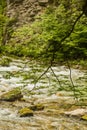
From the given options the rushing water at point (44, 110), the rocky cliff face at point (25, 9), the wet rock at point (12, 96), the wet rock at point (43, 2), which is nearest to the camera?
the rushing water at point (44, 110)

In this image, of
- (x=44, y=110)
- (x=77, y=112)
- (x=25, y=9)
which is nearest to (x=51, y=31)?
(x=44, y=110)

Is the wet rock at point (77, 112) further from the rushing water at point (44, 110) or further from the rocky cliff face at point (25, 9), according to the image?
the rocky cliff face at point (25, 9)

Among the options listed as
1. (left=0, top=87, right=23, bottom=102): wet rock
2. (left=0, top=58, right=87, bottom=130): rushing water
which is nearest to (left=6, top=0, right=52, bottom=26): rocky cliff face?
(left=0, top=58, right=87, bottom=130): rushing water

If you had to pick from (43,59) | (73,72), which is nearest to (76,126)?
(43,59)

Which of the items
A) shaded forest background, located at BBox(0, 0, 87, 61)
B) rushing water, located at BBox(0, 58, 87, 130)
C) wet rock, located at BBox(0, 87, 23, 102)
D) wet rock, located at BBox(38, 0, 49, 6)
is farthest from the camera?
wet rock, located at BBox(38, 0, 49, 6)

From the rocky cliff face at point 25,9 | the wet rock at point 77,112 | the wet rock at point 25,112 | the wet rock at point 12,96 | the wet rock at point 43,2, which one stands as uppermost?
the wet rock at point 25,112

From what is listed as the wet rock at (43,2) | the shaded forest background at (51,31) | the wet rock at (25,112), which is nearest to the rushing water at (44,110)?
the wet rock at (25,112)

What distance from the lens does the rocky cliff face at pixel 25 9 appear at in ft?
114

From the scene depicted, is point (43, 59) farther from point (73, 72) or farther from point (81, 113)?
point (73, 72)

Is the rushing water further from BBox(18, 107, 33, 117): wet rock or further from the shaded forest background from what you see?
the shaded forest background

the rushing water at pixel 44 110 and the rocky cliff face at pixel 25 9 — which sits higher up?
the rushing water at pixel 44 110

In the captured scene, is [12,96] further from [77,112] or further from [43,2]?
[43,2]

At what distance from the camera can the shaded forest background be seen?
321 cm

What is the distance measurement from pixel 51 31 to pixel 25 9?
16398mm
